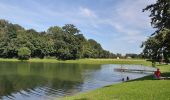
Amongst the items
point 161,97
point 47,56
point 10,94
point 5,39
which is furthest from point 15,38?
point 161,97

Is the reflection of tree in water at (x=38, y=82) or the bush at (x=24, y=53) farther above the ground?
the bush at (x=24, y=53)

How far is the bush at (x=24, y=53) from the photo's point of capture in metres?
167

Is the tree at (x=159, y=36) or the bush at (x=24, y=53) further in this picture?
the bush at (x=24, y=53)

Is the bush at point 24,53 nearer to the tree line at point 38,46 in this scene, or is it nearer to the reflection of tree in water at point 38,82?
the tree line at point 38,46

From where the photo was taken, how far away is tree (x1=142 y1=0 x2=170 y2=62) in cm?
4400

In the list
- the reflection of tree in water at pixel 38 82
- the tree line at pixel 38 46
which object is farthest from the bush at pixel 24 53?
the reflection of tree in water at pixel 38 82

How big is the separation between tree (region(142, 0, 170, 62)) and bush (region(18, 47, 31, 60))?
126 metres

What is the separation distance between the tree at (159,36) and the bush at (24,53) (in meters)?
126

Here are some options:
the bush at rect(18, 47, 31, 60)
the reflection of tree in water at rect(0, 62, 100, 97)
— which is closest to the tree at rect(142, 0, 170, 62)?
the reflection of tree in water at rect(0, 62, 100, 97)

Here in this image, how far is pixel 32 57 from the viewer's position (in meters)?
182

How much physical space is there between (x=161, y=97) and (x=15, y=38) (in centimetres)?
16561

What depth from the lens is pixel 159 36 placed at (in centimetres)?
4309

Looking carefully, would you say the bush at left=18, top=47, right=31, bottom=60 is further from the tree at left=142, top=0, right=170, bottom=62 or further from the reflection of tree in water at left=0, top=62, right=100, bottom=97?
the tree at left=142, top=0, right=170, bottom=62

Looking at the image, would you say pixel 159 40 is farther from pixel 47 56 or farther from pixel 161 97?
pixel 47 56
